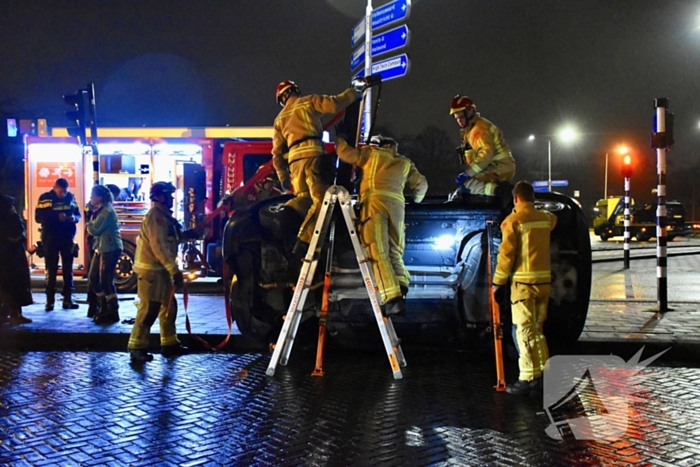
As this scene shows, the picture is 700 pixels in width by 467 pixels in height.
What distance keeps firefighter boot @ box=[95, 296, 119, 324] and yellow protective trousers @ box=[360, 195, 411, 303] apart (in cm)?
418

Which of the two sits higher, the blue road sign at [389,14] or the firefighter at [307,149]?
the blue road sign at [389,14]

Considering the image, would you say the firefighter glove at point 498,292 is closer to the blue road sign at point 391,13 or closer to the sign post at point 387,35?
the sign post at point 387,35

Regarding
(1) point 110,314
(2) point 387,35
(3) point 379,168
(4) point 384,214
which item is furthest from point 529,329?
(2) point 387,35

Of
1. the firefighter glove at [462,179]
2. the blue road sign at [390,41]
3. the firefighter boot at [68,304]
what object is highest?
the blue road sign at [390,41]

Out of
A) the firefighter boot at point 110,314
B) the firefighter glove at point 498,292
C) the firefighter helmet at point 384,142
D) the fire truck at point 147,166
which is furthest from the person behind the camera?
the fire truck at point 147,166

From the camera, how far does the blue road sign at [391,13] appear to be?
36.8ft

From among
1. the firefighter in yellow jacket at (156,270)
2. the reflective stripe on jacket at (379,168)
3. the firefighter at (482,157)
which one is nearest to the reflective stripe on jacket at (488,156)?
the firefighter at (482,157)

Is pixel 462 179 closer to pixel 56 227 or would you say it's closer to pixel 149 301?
pixel 149 301

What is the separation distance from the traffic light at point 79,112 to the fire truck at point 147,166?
1.80m

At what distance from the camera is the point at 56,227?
32.1ft

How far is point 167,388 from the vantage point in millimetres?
5832

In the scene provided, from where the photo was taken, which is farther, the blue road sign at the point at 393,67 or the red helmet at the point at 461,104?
the blue road sign at the point at 393,67

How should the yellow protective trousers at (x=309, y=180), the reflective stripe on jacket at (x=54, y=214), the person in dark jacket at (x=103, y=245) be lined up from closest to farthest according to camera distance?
the yellow protective trousers at (x=309, y=180) < the person in dark jacket at (x=103, y=245) < the reflective stripe on jacket at (x=54, y=214)

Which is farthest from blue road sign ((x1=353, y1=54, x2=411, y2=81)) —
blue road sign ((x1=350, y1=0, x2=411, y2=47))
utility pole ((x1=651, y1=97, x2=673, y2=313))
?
utility pole ((x1=651, y1=97, x2=673, y2=313))
